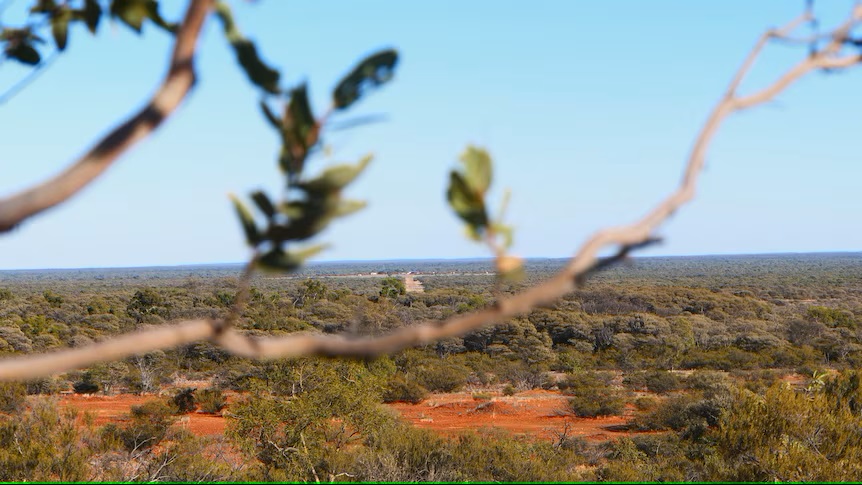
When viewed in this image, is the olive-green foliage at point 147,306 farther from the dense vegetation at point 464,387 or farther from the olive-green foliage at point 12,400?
the olive-green foliage at point 12,400

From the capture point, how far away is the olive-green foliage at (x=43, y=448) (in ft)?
30.5

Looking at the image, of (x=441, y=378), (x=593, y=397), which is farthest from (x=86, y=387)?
(x=593, y=397)

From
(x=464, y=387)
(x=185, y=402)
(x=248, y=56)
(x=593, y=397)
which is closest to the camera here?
(x=248, y=56)

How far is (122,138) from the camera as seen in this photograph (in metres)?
0.96

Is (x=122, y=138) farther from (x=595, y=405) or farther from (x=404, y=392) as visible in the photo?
(x=404, y=392)

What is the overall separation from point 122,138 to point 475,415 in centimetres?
1998

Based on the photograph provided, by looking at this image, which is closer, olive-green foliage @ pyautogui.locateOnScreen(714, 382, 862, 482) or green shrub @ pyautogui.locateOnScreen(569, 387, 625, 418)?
olive-green foliage @ pyautogui.locateOnScreen(714, 382, 862, 482)

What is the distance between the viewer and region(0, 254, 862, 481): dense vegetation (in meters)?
9.91

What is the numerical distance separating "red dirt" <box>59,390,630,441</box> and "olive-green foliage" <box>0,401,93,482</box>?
5968 millimetres

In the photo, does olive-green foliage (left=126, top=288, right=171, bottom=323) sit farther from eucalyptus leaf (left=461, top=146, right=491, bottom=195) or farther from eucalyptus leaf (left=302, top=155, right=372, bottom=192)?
eucalyptus leaf (left=461, top=146, right=491, bottom=195)

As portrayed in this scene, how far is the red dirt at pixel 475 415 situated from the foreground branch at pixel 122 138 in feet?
52.6

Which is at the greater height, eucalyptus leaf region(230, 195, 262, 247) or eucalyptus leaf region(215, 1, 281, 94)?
eucalyptus leaf region(215, 1, 281, 94)

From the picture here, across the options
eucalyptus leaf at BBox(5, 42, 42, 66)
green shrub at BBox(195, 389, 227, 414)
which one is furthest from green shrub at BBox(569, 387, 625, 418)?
eucalyptus leaf at BBox(5, 42, 42, 66)

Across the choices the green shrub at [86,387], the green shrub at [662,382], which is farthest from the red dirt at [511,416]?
the green shrub at [86,387]
